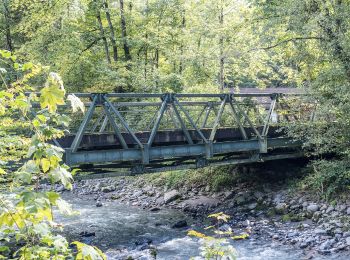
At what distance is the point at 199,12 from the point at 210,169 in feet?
38.1

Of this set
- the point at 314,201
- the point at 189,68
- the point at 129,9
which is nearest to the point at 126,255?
the point at 314,201

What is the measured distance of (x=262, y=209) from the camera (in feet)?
53.8

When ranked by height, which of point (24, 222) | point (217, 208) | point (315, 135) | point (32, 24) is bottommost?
point (217, 208)

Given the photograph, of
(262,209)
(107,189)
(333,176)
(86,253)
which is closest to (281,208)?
(262,209)

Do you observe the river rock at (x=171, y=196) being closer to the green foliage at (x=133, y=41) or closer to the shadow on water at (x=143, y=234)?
the shadow on water at (x=143, y=234)

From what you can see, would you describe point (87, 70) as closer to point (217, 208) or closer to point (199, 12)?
point (199, 12)

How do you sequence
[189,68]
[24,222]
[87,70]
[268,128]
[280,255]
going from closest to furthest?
1. [24,222]
2. [280,255]
3. [268,128]
4. [87,70]
5. [189,68]

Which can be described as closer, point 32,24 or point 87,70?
point 32,24

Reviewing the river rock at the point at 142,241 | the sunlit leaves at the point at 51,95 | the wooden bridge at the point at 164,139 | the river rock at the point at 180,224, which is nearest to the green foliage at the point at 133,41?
the wooden bridge at the point at 164,139

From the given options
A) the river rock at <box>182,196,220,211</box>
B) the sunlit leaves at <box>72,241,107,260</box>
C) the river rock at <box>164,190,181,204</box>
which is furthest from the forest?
the river rock at <box>164,190,181,204</box>

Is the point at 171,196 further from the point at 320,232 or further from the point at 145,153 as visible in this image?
the point at 320,232

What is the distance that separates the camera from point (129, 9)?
25.9 metres

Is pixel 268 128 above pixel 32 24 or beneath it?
beneath

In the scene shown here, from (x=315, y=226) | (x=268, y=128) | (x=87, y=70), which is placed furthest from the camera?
(x=87, y=70)
